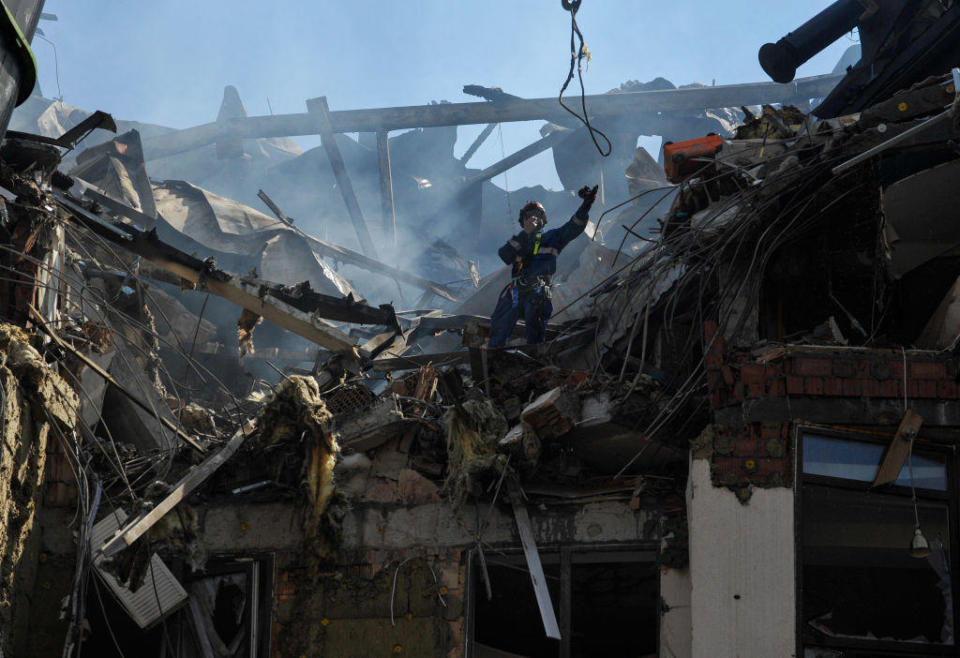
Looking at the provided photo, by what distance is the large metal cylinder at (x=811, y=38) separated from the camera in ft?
43.3

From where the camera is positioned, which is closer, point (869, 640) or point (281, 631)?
point (869, 640)

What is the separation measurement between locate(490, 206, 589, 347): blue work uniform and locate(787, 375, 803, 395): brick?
429 centimetres

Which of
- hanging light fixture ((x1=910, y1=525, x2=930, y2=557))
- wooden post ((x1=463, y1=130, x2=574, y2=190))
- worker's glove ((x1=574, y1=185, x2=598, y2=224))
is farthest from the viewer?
wooden post ((x1=463, y1=130, x2=574, y2=190))

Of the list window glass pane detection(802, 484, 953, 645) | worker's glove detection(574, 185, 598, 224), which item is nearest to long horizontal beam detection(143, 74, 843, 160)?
worker's glove detection(574, 185, 598, 224)

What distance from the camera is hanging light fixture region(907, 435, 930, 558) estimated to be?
234 inches

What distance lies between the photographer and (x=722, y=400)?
21.7 ft

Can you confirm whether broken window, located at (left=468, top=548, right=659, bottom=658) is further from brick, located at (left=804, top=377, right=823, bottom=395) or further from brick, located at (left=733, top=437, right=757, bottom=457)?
brick, located at (left=804, top=377, right=823, bottom=395)

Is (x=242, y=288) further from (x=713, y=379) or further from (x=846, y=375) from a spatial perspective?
(x=846, y=375)

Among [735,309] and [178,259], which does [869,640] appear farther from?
[178,259]

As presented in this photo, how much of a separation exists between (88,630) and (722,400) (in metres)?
4.93

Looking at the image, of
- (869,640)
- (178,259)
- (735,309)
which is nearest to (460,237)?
(178,259)

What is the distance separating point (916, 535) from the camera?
5.95m

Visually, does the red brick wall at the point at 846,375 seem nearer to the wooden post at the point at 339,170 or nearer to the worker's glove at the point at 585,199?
the worker's glove at the point at 585,199

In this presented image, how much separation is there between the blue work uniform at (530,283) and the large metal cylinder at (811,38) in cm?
495
